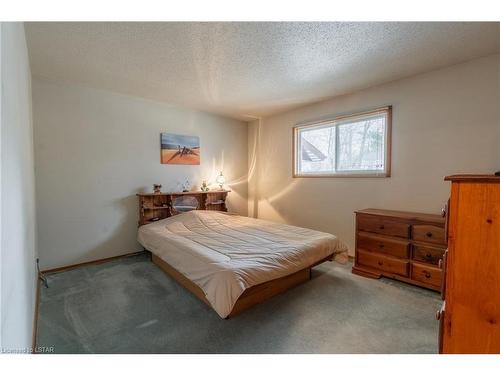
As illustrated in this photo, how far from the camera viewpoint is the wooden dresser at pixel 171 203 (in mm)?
3484

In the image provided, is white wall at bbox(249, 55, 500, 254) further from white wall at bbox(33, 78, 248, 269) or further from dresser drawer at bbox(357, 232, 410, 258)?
white wall at bbox(33, 78, 248, 269)

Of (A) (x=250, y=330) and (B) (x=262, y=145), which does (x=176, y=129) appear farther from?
(A) (x=250, y=330)

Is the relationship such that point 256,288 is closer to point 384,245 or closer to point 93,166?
point 384,245

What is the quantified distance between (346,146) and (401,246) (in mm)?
1576

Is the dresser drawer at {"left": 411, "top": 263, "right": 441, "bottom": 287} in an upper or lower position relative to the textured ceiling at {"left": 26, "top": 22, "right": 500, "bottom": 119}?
lower

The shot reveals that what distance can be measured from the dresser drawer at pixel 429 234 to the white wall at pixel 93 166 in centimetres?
333

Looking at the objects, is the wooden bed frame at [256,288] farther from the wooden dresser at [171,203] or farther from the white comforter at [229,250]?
the wooden dresser at [171,203]

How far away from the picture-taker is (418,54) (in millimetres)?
2266

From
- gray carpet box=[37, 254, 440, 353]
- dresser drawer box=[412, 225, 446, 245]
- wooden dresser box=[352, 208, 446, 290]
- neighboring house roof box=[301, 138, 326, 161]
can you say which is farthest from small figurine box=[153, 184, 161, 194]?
dresser drawer box=[412, 225, 446, 245]

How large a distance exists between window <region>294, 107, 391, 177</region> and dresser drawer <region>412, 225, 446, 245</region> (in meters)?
0.83

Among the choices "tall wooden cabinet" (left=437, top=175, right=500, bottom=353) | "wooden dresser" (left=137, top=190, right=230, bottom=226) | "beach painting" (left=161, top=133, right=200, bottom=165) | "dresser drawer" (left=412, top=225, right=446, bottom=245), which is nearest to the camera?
"tall wooden cabinet" (left=437, top=175, right=500, bottom=353)

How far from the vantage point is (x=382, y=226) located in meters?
2.67

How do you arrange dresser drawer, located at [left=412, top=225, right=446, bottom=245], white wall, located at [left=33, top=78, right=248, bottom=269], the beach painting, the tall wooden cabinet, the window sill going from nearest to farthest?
the tall wooden cabinet, dresser drawer, located at [left=412, top=225, right=446, bottom=245], white wall, located at [left=33, top=78, right=248, bottom=269], the window sill, the beach painting

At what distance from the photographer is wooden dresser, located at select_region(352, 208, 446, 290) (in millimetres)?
2342
